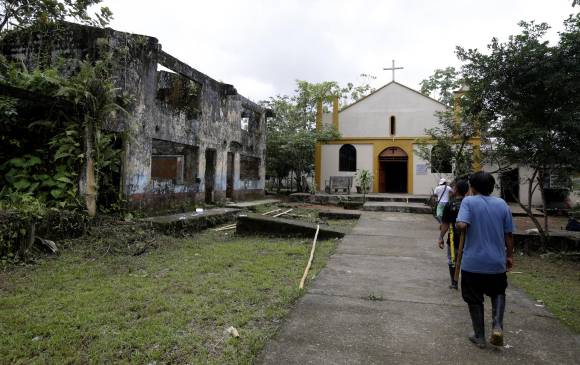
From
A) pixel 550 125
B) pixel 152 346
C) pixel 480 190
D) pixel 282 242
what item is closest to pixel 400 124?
pixel 550 125

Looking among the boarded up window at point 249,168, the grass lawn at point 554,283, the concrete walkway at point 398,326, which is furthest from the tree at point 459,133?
the boarded up window at point 249,168

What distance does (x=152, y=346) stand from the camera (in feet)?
9.86

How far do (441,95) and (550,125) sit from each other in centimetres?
2367

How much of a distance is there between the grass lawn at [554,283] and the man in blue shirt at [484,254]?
113 centimetres

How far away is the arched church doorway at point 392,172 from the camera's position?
70.4 ft

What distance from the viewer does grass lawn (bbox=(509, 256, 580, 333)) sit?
13.5 ft

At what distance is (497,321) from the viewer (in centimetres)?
307

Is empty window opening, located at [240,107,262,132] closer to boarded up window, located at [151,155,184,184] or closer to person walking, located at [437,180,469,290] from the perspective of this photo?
boarded up window, located at [151,155,184,184]

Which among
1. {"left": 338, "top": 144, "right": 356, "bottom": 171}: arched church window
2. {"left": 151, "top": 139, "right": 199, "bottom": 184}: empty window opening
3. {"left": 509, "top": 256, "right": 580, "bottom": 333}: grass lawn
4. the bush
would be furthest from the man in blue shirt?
{"left": 338, "top": 144, "right": 356, "bottom": 171}: arched church window

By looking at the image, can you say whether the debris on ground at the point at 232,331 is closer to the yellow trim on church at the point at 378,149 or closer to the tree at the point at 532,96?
the tree at the point at 532,96

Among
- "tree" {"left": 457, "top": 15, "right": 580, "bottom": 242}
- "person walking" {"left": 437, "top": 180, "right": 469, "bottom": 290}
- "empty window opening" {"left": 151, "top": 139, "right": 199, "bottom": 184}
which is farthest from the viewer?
"empty window opening" {"left": 151, "top": 139, "right": 199, "bottom": 184}

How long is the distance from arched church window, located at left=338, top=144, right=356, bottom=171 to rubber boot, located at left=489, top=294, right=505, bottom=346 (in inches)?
739

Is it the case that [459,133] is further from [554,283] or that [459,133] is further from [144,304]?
[144,304]

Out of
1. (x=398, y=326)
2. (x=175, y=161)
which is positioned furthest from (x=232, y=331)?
(x=175, y=161)
